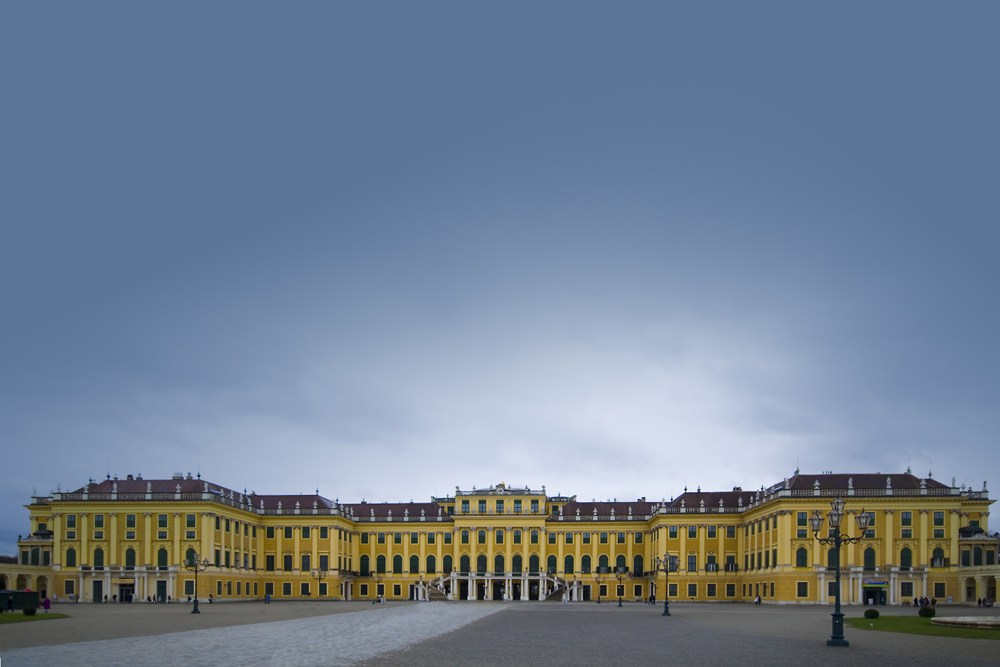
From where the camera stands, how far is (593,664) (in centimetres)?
2416

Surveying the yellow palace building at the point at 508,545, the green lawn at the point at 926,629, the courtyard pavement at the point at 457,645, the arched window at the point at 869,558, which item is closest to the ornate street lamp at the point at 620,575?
the yellow palace building at the point at 508,545

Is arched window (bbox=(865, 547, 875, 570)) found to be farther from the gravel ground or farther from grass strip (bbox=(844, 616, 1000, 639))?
the gravel ground

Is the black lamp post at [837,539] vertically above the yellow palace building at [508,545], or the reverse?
the black lamp post at [837,539]

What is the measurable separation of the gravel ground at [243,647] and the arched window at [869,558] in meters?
57.8

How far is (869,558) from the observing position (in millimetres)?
86312

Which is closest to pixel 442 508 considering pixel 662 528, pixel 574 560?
pixel 574 560

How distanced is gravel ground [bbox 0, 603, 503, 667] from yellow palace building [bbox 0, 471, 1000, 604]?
46.2m

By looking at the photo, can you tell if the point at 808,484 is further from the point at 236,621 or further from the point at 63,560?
the point at 63,560

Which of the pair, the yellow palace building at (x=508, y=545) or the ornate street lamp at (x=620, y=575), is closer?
the yellow palace building at (x=508, y=545)

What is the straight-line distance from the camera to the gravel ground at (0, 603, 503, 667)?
24.5 m

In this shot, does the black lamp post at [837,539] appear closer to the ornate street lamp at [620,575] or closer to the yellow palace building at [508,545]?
the yellow palace building at [508,545]

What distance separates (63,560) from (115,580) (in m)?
6.01

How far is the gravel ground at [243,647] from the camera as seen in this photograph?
24.5 meters

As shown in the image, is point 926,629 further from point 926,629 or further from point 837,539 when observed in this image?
point 837,539
